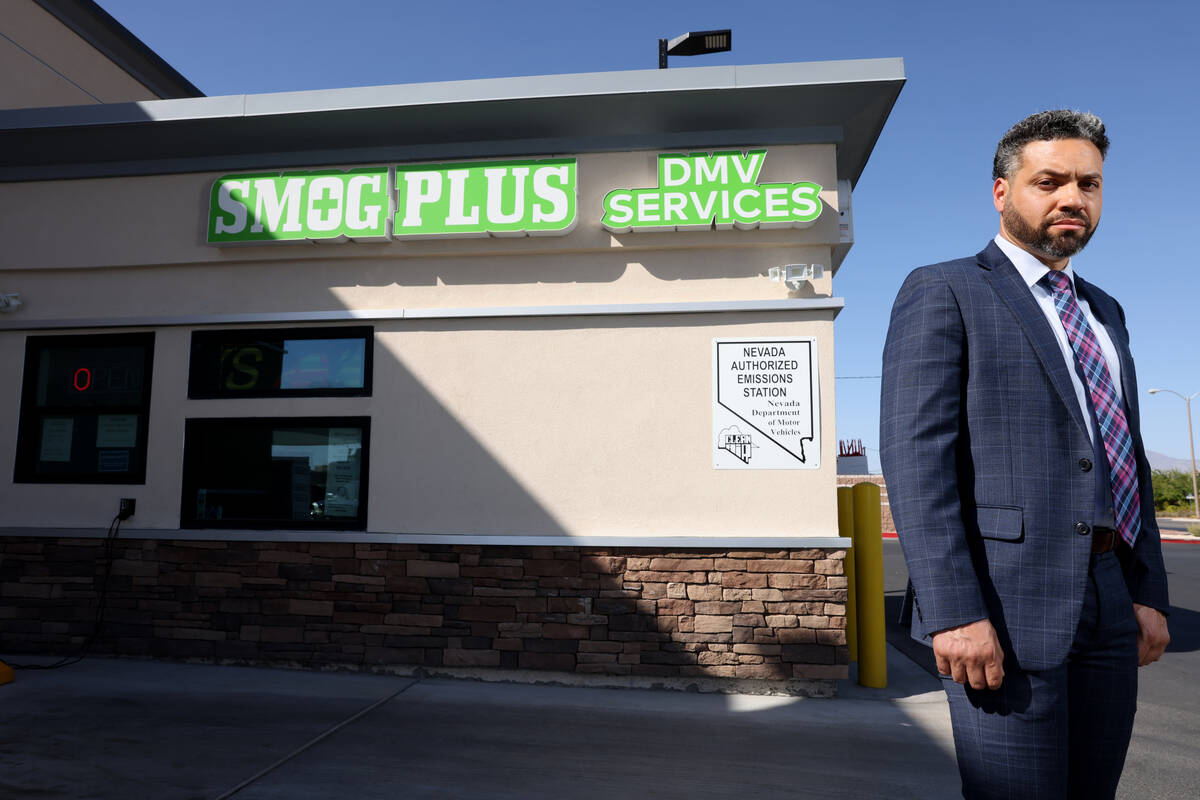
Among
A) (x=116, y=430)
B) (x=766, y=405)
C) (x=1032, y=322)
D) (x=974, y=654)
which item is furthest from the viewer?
(x=116, y=430)

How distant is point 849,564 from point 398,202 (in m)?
4.76

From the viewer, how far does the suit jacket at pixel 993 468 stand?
1.77 meters

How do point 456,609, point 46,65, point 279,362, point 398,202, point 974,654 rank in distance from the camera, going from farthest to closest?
point 46,65 < point 279,362 < point 398,202 < point 456,609 < point 974,654

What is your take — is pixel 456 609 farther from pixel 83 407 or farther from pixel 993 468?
pixel 993 468

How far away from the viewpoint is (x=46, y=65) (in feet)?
26.9

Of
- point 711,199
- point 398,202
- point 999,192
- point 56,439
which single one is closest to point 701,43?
point 711,199

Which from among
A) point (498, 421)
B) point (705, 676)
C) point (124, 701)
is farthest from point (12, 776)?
point (705, 676)

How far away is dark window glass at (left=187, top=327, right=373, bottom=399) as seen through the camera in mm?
6379

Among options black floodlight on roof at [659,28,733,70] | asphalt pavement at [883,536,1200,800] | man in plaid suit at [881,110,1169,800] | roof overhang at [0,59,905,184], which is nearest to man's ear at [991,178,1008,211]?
man in plaid suit at [881,110,1169,800]

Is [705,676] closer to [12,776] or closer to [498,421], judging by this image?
[498,421]

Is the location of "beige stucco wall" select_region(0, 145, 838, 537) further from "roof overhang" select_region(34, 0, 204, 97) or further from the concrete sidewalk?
"roof overhang" select_region(34, 0, 204, 97)

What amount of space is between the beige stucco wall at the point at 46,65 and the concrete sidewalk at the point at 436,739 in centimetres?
615

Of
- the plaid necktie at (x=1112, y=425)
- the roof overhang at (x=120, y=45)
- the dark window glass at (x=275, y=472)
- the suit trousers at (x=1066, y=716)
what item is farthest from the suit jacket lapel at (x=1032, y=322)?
the roof overhang at (x=120, y=45)

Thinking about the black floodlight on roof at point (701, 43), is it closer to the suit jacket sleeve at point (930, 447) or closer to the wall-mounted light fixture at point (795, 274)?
the wall-mounted light fixture at point (795, 274)
